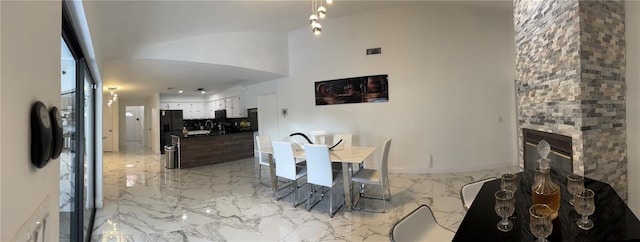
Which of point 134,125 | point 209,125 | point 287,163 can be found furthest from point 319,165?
point 134,125

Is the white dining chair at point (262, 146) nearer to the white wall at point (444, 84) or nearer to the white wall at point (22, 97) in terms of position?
the white wall at point (444, 84)

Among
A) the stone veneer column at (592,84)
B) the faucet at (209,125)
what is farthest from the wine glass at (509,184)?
the faucet at (209,125)

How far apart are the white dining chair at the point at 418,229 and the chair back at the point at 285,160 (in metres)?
2.14

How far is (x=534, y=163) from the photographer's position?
99.5 inches

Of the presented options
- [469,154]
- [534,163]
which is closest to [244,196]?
[534,163]

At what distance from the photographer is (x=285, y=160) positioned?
11.7 ft

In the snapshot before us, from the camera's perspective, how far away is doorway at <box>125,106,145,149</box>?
1162 cm

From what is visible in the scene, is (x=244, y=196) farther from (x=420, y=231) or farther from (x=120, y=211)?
(x=420, y=231)

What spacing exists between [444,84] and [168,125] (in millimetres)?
8360

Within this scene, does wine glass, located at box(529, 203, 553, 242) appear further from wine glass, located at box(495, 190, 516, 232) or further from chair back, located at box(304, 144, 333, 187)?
chair back, located at box(304, 144, 333, 187)

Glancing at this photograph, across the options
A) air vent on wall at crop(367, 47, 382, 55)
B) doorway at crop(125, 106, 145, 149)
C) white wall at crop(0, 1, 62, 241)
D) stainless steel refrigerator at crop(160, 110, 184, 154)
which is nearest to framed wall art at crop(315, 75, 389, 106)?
air vent on wall at crop(367, 47, 382, 55)

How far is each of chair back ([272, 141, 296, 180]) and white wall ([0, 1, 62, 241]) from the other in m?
2.68

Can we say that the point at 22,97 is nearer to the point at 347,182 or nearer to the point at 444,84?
the point at 347,182

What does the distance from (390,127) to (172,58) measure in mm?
3953
